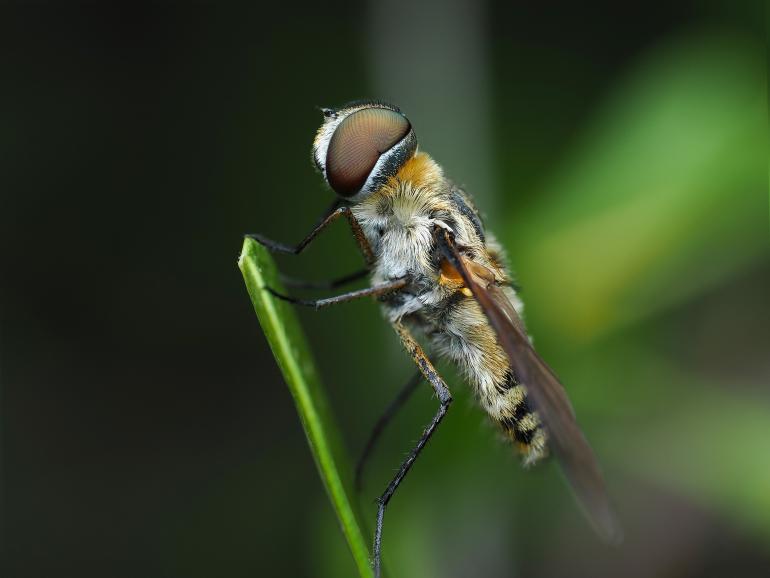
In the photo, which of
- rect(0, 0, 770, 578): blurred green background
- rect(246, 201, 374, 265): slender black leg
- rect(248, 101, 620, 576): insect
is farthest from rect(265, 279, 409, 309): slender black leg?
rect(0, 0, 770, 578): blurred green background

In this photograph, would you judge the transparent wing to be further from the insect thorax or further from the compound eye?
the compound eye

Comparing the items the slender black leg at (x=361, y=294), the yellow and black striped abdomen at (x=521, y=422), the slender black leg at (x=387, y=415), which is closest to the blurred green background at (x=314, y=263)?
the slender black leg at (x=387, y=415)

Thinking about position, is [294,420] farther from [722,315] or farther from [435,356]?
[722,315]

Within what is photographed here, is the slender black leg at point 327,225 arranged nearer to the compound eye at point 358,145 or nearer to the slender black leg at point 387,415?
the compound eye at point 358,145

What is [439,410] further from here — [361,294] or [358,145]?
[358,145]

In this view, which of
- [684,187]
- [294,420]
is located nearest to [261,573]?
[294,420]

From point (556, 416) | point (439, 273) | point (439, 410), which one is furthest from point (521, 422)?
point (439, 273)
